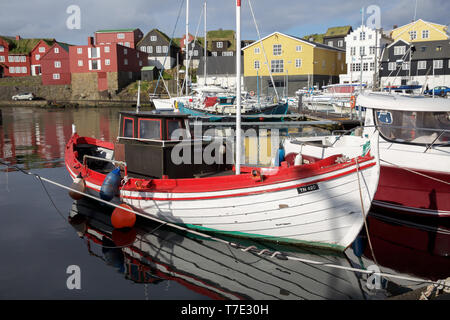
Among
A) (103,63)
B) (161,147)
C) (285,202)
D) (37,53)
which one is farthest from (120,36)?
(285,202)

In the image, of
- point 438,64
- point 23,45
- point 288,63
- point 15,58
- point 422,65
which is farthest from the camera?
point 23,45

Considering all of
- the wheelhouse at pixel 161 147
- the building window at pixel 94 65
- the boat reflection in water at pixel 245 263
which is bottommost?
the boat reflection in water at pixel 245 263

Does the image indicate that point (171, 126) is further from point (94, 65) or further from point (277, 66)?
point (94, 65)

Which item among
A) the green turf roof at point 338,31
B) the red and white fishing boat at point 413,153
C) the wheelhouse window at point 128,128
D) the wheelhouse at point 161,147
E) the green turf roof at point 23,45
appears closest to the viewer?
the red and white fishing boat at point 413,153

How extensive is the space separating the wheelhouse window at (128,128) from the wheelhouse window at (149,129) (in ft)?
1.06

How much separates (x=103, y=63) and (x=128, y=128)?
61860 millimetres

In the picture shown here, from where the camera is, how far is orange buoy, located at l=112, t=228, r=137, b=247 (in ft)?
30.8

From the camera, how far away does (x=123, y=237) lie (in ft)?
31.9

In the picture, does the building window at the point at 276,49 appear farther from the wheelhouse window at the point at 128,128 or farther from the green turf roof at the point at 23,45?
the wheelhouse window at the point at 128,128

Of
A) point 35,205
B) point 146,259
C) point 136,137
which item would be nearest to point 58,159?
point 35,205

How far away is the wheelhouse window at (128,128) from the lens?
35.4 ft

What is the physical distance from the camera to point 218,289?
7.23 m

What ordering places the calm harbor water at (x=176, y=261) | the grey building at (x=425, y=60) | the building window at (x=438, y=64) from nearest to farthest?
the calm harbor water at (x=176, y=261)
the grey building at (x=425, y=60)
the building window at (x=438, y=64)

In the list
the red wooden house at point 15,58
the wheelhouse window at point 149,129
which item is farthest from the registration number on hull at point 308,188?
the red wooden house at point 15,58
